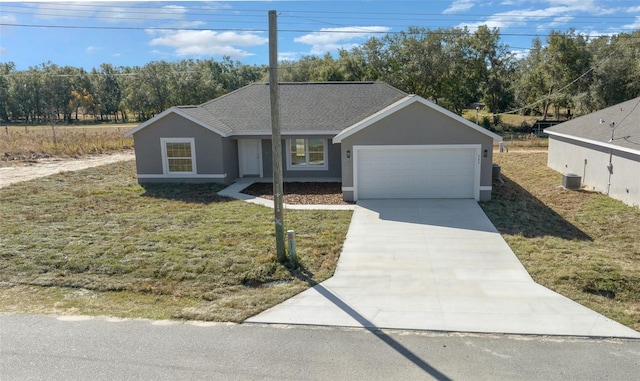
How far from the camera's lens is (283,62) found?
2621 inches

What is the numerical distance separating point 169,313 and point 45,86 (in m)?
81.6

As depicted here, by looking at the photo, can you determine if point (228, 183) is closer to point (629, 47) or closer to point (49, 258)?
point (49, 258)

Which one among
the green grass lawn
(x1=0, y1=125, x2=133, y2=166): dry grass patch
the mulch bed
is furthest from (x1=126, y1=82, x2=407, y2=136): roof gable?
(x1=0, y1=125, x2=133, y2=166): dry grass patch

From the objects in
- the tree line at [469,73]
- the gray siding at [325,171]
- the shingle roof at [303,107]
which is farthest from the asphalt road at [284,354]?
the tree line at [469,73]

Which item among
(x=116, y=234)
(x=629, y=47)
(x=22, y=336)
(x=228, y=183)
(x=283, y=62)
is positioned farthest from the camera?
(x=283, y=62)

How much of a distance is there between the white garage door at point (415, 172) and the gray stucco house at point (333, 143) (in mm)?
37

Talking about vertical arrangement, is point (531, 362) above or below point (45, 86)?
below

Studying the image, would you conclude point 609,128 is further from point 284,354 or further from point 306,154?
point 284,354

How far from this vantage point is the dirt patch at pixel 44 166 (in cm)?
2152

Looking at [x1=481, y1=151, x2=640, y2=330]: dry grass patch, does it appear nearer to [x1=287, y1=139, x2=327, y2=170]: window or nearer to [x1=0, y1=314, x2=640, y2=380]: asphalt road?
[x1=0, y1=314, x2=640, y2=380]: asphalt road

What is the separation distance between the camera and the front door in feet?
71.0

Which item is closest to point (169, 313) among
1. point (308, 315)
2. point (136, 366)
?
point (136, 366)

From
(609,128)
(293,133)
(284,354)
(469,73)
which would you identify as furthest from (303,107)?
(469,73)

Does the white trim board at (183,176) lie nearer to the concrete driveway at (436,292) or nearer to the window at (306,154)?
the window at (306,154)
